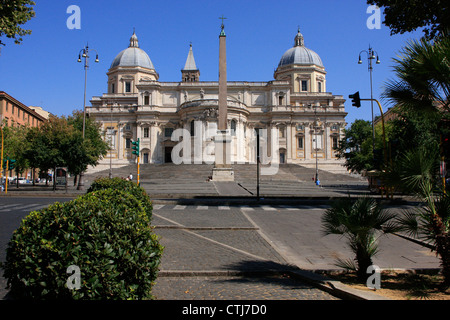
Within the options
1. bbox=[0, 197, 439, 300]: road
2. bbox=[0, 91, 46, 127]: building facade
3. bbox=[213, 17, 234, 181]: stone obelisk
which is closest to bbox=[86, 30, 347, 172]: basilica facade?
bbox=[0, 91, 46, 127]: building facade

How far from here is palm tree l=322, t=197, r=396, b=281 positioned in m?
4.92

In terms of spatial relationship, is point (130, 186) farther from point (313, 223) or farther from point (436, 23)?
point (436, 23)

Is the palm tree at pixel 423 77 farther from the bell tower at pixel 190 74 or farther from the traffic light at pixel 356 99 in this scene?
the bell tower at pixel 190 74

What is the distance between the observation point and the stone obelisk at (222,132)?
32.7 m

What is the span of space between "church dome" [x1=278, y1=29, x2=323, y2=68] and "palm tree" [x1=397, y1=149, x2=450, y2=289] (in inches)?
2735

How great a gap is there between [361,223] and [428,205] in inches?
34.5

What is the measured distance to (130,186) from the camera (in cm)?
936

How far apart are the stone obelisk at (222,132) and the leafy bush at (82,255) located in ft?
95.9

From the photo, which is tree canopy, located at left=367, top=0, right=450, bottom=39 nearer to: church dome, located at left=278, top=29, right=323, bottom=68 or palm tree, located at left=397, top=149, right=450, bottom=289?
palm tree, located at left=397, top=149, right=450, bottom=289

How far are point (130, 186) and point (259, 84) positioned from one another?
60898 millimetres

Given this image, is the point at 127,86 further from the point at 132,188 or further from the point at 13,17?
the point at 132,188

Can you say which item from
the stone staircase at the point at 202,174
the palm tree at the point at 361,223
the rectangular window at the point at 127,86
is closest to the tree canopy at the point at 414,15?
the palm tree at the point at 361,223

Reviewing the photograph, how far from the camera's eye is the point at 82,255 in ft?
9.98
